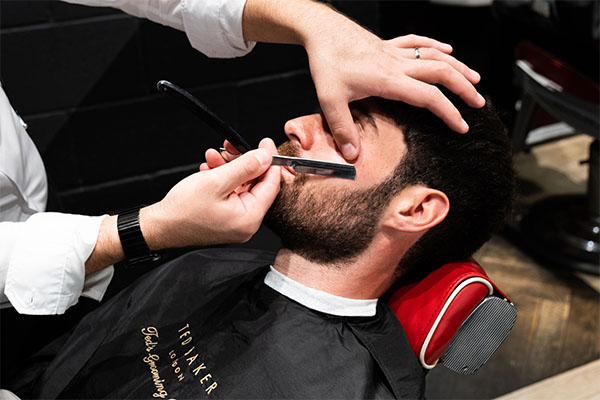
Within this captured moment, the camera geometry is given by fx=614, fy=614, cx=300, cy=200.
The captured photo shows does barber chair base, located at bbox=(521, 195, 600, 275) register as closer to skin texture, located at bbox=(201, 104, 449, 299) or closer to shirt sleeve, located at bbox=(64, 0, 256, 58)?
skin texture, located at bbox=(201, 104, 449, 299)

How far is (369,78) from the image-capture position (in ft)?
3.84

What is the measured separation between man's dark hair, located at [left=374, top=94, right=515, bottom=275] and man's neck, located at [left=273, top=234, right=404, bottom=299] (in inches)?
2.1

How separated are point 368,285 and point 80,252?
0.62m

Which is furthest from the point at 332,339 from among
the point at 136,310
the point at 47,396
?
the point at 47,396

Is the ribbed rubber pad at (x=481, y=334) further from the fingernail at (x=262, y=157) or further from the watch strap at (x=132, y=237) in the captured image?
the watch strap at (x=132, y=237)

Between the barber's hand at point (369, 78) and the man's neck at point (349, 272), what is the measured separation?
0.83ft

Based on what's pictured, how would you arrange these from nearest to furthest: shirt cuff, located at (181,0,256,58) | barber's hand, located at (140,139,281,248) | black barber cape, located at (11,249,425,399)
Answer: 1. barber's hand, located at (140,139,281,248)
2. black barber cape, located at (11,249,425,399)
3. shirt cuff, located at (181,0,256,58)

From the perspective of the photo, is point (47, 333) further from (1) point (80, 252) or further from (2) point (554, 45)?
(2) point (554, 45)

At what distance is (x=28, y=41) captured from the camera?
80.6 inches

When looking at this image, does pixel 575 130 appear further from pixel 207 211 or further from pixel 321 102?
pixel 207 211

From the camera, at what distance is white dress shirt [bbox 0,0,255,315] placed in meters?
1.10

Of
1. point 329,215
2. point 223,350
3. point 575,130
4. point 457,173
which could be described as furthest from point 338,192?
point 575,130

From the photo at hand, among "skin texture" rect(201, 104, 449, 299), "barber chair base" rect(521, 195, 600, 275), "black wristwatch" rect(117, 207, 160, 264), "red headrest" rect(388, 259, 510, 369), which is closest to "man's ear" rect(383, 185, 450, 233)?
"skin texture" rect(201, 104, 449, 299)

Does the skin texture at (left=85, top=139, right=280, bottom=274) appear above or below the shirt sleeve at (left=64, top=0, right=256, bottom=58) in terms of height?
below
